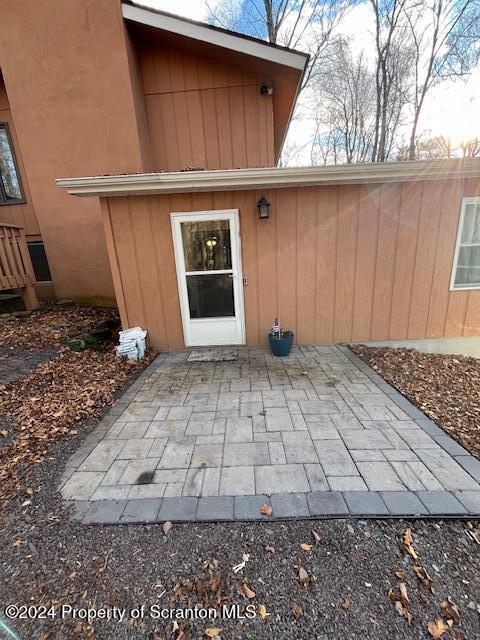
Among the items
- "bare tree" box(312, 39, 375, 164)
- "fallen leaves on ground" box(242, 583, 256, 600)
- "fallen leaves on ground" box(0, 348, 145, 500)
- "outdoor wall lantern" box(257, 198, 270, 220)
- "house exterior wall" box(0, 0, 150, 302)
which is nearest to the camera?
"fallen leaves on ground" box(242, 583, 256, 600)

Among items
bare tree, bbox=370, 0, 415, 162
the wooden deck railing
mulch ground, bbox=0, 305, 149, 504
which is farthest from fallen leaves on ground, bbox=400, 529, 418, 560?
bare tree, bbox=370, 0, 415, 162

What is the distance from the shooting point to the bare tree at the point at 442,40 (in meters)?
10.0

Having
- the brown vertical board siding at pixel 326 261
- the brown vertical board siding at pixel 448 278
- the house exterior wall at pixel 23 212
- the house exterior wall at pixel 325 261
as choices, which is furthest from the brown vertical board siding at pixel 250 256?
the house exterior wall at pixel 23 212

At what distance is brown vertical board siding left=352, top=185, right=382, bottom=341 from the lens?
4057 millimetres

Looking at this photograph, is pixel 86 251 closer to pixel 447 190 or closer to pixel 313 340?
pixel 313 340

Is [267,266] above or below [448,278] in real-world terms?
above

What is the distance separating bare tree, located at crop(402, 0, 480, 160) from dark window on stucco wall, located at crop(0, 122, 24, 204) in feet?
44.8

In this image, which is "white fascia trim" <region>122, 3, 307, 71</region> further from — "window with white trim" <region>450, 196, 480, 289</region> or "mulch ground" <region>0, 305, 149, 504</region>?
"mulch ground" <region>0, 305, 149, 504</region>

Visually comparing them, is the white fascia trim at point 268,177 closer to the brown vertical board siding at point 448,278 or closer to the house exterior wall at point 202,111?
the brown vertical board siding at point 448,278

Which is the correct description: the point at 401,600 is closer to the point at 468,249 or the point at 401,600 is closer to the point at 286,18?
the point at 468,249

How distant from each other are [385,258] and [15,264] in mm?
6437

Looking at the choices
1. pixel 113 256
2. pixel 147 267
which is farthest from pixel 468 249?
pixel 113 256

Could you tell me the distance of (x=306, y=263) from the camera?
4.28 m

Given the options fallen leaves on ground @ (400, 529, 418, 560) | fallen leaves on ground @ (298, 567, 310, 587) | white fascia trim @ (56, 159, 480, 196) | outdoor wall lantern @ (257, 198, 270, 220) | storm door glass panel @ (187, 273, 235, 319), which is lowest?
fallen leaves on ground @ (400, 529, 418, 560)
